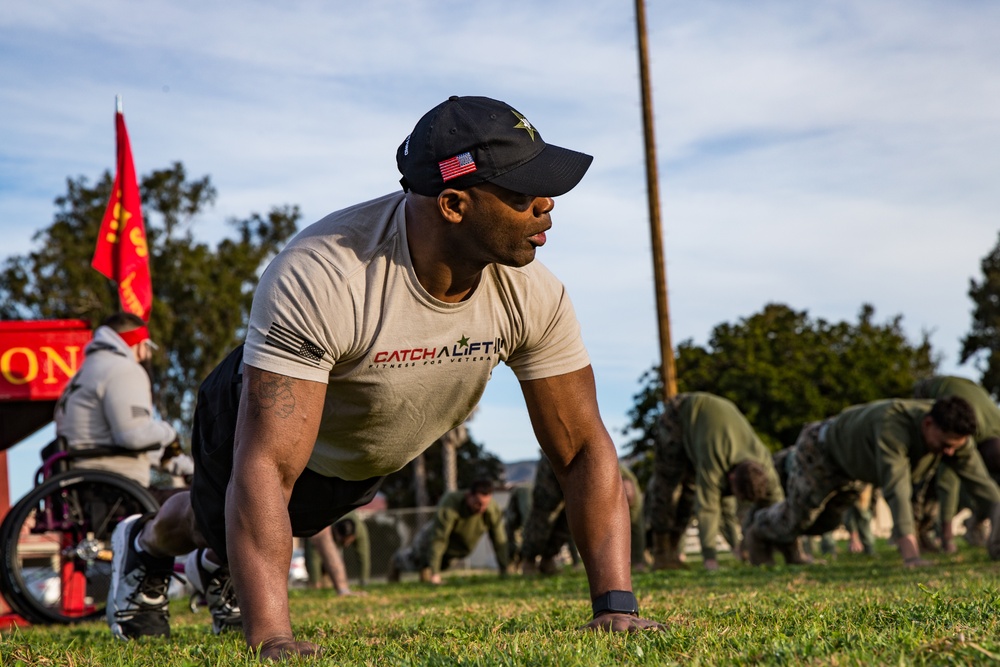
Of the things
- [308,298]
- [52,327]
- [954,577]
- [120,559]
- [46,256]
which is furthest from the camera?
[46,256]

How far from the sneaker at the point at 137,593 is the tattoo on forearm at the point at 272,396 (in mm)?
2051

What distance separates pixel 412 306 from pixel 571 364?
2.24 ft

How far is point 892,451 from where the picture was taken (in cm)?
1001

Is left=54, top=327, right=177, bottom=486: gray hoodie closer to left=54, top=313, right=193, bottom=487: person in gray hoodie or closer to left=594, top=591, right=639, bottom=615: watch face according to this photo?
left=54, top=313, right=193, bottom=487: person in gray hoodie

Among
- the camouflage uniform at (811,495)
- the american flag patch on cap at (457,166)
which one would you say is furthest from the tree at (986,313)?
the american flag patch on cap at (457,166)

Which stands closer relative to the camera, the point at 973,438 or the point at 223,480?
the point at 223,480

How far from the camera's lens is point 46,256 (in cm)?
3406

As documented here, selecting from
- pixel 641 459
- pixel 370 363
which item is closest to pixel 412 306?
pixel 370 363

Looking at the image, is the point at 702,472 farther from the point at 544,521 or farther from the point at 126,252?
the point at 126,252

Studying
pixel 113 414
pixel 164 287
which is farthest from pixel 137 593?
pixel 164 287

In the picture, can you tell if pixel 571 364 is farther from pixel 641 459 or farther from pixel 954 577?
pixel 641 459

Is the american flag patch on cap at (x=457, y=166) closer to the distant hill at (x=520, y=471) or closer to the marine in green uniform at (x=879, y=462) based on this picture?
the marine in green uniform at (x=879, y=462)

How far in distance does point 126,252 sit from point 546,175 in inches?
460

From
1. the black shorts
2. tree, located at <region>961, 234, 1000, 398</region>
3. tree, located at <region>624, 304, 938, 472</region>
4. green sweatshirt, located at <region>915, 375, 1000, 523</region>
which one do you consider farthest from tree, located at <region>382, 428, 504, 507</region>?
the black shorts
